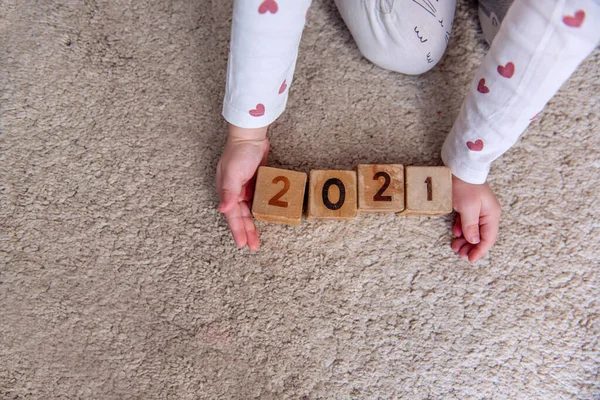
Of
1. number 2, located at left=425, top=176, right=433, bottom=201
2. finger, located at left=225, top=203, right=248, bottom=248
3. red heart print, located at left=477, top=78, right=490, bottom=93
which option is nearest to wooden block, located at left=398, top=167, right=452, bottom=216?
number 2, located at left=425, top=176, right=433, bottom=201

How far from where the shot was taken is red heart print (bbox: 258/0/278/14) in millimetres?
546

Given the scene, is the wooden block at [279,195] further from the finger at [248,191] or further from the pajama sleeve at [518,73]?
the pajama sleeve at [518,73]

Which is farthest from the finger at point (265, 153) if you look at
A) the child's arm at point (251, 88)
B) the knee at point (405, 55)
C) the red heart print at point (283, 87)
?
the knee at point (405, 55)

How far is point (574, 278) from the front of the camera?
29.2 inches

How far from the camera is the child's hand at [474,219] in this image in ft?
2.35

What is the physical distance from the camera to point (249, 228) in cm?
72

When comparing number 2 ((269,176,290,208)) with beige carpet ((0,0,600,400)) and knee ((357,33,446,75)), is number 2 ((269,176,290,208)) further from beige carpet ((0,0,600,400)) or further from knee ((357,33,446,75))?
knee ((357,33,446,75))

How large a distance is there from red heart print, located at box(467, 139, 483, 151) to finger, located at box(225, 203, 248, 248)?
33 centimetres

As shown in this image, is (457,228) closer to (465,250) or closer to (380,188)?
(465,250)

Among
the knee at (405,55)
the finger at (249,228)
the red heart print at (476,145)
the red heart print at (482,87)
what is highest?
the red heart print at (482,87)

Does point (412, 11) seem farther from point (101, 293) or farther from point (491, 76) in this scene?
point (101, 293)

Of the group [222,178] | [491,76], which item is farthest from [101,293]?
[491,76]

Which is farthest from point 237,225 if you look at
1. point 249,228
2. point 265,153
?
point 265,153

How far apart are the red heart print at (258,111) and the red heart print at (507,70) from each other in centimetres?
30
